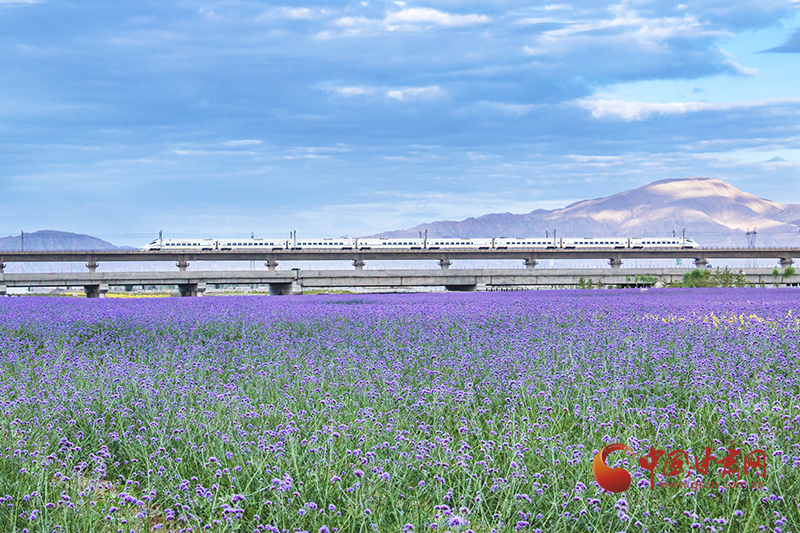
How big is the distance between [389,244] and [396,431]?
8468cm

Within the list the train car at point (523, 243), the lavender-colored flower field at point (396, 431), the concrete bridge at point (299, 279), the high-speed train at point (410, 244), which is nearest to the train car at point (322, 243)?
the high-speed train at point (410, 244)

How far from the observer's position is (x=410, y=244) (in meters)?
90.4

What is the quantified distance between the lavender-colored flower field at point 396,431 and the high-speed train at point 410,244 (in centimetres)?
7180

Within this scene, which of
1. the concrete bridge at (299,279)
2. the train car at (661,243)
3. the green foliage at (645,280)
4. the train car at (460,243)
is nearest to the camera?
the concrete bridge at (299,279)

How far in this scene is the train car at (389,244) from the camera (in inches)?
3391

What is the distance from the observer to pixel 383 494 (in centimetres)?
379

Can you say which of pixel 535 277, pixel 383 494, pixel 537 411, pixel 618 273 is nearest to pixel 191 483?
pixel 383 494

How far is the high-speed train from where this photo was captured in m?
84.9

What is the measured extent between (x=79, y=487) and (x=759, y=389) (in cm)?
564

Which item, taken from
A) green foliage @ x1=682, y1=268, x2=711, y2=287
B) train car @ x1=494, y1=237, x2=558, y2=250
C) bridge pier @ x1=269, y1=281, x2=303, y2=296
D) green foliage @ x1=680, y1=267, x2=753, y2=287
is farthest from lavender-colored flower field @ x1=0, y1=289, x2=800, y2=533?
train car @ x1=494, y1=237, x2=558, y2=250

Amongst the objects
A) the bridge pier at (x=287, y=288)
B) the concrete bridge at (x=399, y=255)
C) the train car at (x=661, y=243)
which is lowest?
the bridge pier at (x=287, y=288)

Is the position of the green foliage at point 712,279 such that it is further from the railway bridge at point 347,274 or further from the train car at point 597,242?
the train car at point 597,242

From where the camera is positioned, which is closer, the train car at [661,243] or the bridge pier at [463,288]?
the bridge pier at [463,288]

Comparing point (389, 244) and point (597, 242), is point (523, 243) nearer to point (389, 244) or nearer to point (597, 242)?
point (597, 242)
